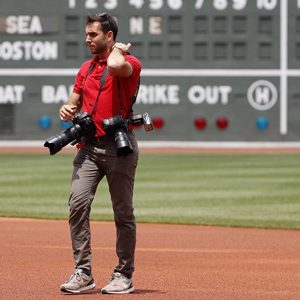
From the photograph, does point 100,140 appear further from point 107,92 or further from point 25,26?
point 25,26

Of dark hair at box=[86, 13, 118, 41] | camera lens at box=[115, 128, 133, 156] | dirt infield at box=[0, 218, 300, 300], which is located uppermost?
dark hair at box=[86, 13, 118, 41]

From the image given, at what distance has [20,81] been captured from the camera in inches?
1215

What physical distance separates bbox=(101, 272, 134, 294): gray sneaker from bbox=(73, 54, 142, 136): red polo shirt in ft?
3.01

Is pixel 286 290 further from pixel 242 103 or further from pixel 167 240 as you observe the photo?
pixel 242 103

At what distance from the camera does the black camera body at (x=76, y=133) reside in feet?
24.5

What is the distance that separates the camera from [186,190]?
17.9 metres

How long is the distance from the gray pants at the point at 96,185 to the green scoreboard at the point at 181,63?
22646 millimetres

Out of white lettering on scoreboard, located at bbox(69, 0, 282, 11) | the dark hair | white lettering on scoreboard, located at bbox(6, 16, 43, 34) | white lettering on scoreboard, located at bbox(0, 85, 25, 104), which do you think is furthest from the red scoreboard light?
the dark hair

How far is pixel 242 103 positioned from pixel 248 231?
18262mm

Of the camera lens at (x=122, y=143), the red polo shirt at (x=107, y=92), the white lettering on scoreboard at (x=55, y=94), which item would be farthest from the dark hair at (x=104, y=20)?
the white lettering on scoreboard at (x=55, y=94)

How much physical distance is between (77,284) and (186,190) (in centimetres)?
1039

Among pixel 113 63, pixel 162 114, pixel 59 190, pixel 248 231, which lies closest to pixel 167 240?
pixel 248 231

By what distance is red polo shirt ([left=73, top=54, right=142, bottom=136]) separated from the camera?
7480 millimetres

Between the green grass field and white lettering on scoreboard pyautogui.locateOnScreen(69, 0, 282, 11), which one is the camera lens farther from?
white lettering on scoreboard pyautogui.locateOnScreen(69, 0, 282, 11)
